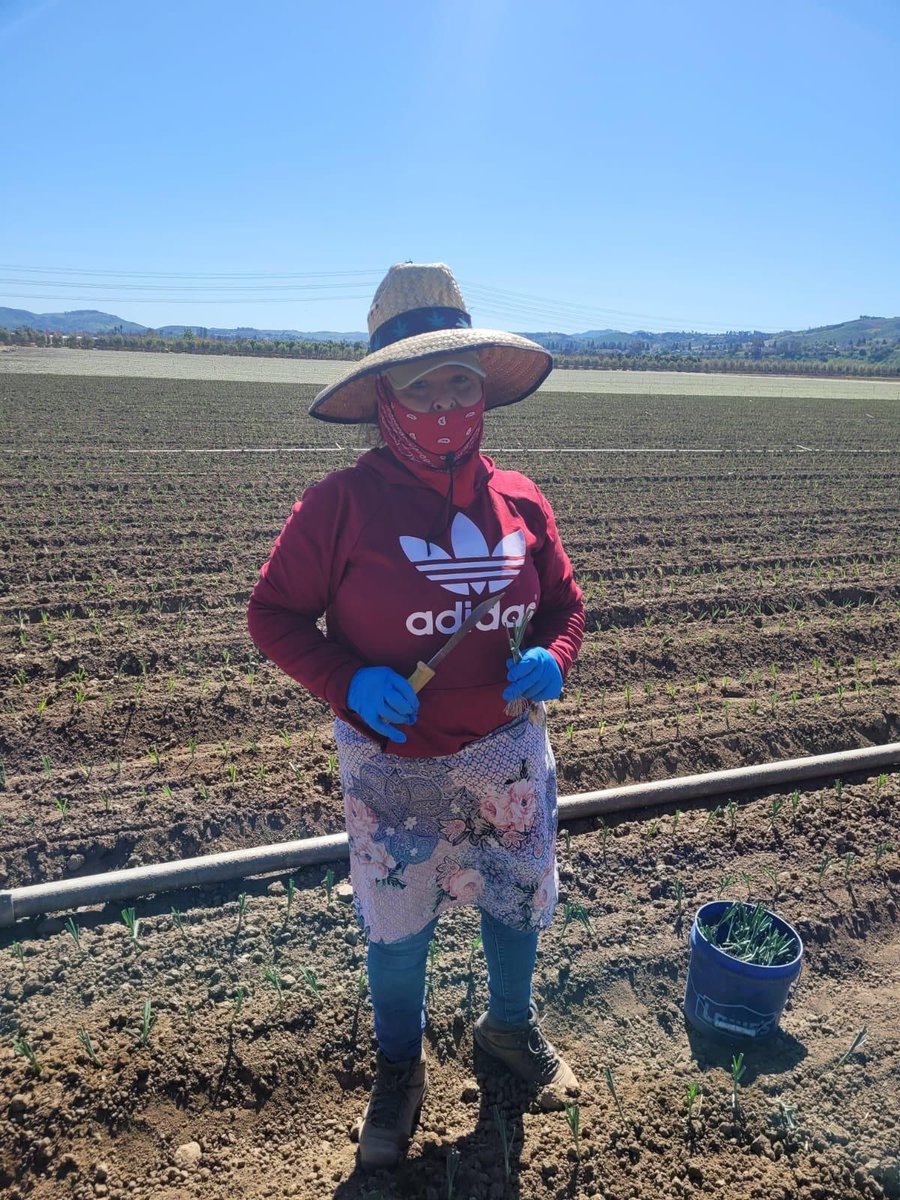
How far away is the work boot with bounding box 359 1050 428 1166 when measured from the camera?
2143mm

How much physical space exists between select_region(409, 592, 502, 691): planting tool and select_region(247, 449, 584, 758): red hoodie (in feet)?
0.18

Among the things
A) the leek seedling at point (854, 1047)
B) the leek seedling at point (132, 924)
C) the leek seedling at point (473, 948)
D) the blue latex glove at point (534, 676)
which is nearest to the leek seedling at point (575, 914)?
the leek seedling at point (473, 948)

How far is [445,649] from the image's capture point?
184cm

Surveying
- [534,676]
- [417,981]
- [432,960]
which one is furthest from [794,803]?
[534,676]

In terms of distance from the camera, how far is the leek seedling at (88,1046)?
2385 millimetres

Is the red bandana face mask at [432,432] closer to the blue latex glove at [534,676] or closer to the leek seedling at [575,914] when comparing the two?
the blue latex glove at [534,676]

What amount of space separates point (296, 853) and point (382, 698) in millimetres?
1669

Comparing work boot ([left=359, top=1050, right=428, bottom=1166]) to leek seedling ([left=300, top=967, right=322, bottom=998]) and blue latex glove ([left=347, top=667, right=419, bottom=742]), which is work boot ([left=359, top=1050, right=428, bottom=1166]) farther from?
blue latex glove ([left=347, top=667, right=419, bottom=742])

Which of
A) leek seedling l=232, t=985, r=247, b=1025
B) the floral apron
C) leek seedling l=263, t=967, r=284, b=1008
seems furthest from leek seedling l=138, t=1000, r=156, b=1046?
the floral apron

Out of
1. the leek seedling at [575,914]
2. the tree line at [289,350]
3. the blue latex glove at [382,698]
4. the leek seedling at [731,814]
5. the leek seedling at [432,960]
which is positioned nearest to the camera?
the blue latex glove at [382,698]

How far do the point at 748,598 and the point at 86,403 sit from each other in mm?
16125

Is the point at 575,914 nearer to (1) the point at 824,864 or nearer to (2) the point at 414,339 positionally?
(1) the point at 824,864

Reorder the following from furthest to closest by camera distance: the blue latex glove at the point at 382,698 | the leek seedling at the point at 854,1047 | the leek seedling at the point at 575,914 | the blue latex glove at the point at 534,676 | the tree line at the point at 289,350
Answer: the tree line at the point at 289,350, the leek seedling at the point at 575,914, the leek seedling at the point at 854,1047, the blue latex glove at the point at 534,676, the blue latex glove at the point at 382,698

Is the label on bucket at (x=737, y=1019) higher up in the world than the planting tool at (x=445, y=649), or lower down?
lower down
